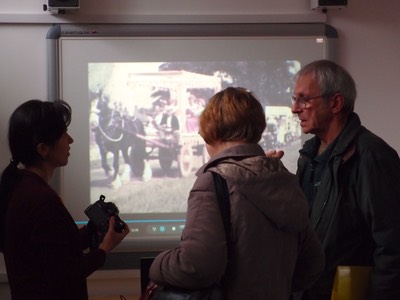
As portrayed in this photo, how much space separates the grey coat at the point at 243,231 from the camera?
1521 mm

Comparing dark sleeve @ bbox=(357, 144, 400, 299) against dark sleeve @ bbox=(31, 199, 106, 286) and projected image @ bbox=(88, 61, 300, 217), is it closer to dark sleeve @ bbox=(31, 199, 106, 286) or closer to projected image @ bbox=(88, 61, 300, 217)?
dark sleeve @ bbox=(31, 199, 106, 286)

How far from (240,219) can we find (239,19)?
2257 millimetres

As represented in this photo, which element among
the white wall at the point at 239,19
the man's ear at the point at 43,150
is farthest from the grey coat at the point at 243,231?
the white wall at the point at 239,19

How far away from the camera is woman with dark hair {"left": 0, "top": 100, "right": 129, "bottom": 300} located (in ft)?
6.03

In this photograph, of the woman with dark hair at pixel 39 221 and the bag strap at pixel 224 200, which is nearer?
the bag strap at pixel 224 200

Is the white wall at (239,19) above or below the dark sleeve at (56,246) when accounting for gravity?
above

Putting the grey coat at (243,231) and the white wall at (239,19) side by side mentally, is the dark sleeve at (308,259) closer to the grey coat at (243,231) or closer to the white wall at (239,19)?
the grey coat at (243,231)

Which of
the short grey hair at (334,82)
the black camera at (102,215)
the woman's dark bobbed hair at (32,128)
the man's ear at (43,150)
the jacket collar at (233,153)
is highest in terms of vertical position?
the short grey hair at (334,82)

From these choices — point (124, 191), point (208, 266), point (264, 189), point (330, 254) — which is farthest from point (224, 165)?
point (124, 191)

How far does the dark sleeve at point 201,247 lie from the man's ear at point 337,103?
73 cm

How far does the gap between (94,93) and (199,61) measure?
63 cm

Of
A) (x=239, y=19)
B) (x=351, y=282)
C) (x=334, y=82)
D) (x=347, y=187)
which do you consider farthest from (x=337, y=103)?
(x=239, y=19)

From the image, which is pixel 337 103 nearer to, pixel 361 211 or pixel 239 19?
pixel 361 211

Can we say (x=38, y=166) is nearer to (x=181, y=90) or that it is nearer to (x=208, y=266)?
(x=208, y=266)
